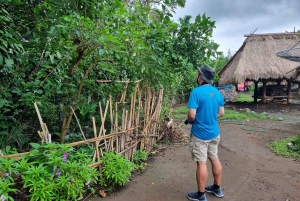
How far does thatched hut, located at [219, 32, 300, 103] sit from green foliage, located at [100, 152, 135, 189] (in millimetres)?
10558

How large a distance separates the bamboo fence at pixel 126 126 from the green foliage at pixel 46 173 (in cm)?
25

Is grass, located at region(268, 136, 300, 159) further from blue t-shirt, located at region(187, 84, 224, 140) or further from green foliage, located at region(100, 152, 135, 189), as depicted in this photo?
green foliage, located at region(100, 152, 135, 189)

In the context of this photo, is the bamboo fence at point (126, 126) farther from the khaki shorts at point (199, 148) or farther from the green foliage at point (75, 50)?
the khaki shorts at point (199, 148)

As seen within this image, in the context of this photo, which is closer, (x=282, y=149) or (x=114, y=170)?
(x=114, y=170)

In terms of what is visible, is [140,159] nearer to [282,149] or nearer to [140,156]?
[140,156]

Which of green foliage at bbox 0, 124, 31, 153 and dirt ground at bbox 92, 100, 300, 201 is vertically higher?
green foliage at bbox 0, 124, 31, 153

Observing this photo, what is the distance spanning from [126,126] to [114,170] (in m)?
0.78

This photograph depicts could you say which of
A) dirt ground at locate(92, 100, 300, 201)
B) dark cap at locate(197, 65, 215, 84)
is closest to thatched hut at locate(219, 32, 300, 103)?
dirt ground at locate(92, 100, 300, 201)

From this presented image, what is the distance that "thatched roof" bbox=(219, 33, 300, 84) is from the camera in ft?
40.1

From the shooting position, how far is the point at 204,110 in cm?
270

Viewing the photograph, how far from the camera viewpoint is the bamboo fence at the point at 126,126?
302 centimetres

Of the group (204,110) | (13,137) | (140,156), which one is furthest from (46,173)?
(140,156)

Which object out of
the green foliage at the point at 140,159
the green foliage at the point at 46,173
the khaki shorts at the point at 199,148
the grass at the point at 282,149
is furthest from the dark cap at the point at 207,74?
the grass at the point at 282,149

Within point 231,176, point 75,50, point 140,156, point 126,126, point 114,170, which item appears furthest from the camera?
point 140,156
